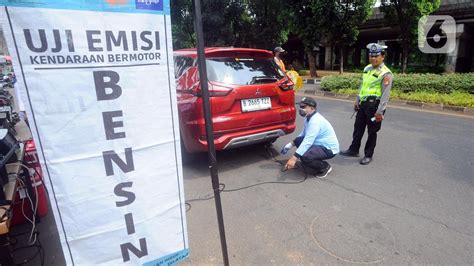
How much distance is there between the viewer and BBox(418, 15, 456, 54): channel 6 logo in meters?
16.4

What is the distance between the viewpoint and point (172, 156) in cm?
166

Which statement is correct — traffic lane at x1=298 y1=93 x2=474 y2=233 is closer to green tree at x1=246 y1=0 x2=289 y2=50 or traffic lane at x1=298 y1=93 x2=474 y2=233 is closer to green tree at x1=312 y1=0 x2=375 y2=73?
green tree at x1=312 y1=0 x2=375 y2=73

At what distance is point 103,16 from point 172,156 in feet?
2.56

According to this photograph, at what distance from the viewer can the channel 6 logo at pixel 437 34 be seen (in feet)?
53.9

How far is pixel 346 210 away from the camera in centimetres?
295

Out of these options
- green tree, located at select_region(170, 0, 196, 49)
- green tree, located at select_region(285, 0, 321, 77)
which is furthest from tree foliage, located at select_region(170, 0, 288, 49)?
green tree, located at select_region(285, 0, 321, 77)

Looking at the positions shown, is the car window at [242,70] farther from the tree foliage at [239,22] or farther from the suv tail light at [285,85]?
the tree foliage at [239,22]

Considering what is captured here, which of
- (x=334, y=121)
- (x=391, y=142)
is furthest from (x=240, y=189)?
(x=334, y=121)

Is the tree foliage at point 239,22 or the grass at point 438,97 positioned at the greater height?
the tree foliage at point 239,22

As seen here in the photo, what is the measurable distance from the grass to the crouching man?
20.0ft

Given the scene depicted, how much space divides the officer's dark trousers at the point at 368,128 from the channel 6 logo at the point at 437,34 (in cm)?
1480

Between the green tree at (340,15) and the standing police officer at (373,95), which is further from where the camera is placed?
the green tree at (340,15)

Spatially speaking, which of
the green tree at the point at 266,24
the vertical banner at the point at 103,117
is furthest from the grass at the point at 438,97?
the green tree at the point at 266,24

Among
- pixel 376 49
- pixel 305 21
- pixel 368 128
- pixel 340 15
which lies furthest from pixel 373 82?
pixel 305 21
